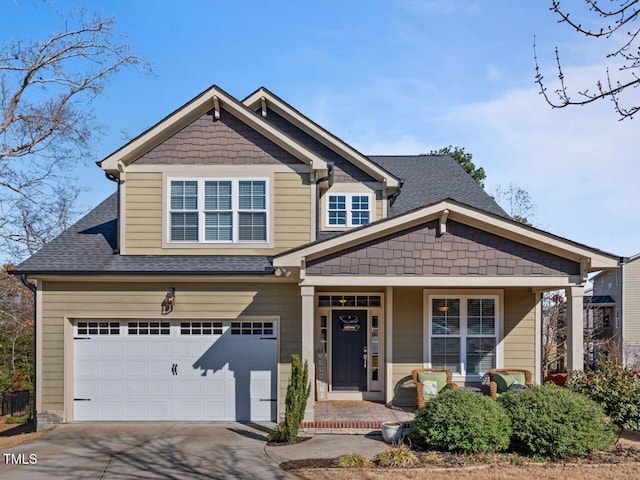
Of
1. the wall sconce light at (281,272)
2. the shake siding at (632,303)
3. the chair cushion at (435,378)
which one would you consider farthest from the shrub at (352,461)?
the shake siding at (632,303)

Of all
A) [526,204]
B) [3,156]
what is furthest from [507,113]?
[526,204]

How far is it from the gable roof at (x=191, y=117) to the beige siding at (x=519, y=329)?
5.55m

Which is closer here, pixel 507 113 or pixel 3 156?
pixel 507 113

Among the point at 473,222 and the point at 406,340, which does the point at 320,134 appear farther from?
the point at 406,340

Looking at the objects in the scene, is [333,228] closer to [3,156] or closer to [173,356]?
[173,356]

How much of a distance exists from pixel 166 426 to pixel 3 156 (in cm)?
1191

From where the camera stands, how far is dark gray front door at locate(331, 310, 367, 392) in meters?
13.4

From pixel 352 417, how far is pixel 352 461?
113 inches

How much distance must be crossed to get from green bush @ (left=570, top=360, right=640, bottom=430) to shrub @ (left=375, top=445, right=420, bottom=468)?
3.47 m

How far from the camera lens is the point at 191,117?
41.0ft

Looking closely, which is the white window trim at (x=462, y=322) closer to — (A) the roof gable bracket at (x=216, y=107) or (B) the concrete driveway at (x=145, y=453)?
(B) the concrete driveway at (x=145, y=453)

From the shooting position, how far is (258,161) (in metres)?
12.5

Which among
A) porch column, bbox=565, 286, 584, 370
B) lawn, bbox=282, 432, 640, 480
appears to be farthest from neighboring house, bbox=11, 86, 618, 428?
lawn, bbox=282, 432, 640, 480

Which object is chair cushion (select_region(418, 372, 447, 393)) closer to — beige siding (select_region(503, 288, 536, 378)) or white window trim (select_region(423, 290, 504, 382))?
white window trim (select_region(423, 290, 504, 382))
